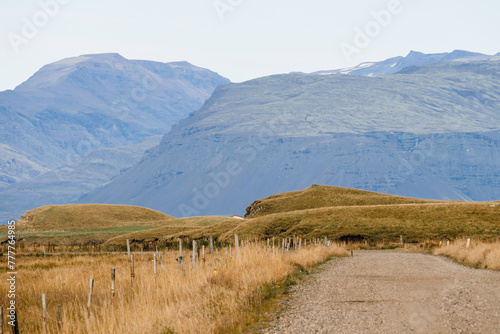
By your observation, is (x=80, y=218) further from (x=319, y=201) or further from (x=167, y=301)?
(x=167, y=301)

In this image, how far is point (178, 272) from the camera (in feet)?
78.7

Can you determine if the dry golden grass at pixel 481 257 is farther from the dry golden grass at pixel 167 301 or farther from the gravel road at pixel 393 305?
the dry golden grass at pixel 167 301

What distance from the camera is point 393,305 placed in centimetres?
1856

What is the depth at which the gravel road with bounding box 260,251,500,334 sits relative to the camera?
15.2m

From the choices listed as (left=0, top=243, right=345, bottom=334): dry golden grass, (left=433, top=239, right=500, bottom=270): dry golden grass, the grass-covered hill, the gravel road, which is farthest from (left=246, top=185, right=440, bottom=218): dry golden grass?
(left=0, top=243, right=345, bottom=334): dry golden grass

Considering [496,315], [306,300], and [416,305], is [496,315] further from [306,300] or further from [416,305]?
[306,300]

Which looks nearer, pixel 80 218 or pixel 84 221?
pixel 84 221

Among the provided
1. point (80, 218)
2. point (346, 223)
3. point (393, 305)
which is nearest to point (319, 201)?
point (346, 223)

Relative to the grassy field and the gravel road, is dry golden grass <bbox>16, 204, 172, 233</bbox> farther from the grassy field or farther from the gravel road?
the gravel road

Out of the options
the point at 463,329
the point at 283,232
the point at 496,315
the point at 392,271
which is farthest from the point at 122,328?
the point at 283,232

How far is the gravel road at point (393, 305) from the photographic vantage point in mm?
15211

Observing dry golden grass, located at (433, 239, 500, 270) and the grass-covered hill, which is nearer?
dry golden grass, located at (433, 239, 500, 270)

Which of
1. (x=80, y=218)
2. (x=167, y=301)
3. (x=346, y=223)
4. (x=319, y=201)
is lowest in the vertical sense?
(x=346, y=223)

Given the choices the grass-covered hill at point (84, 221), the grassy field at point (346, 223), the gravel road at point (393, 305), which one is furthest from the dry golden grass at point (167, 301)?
the grass-covered hill at point (84, 221)
